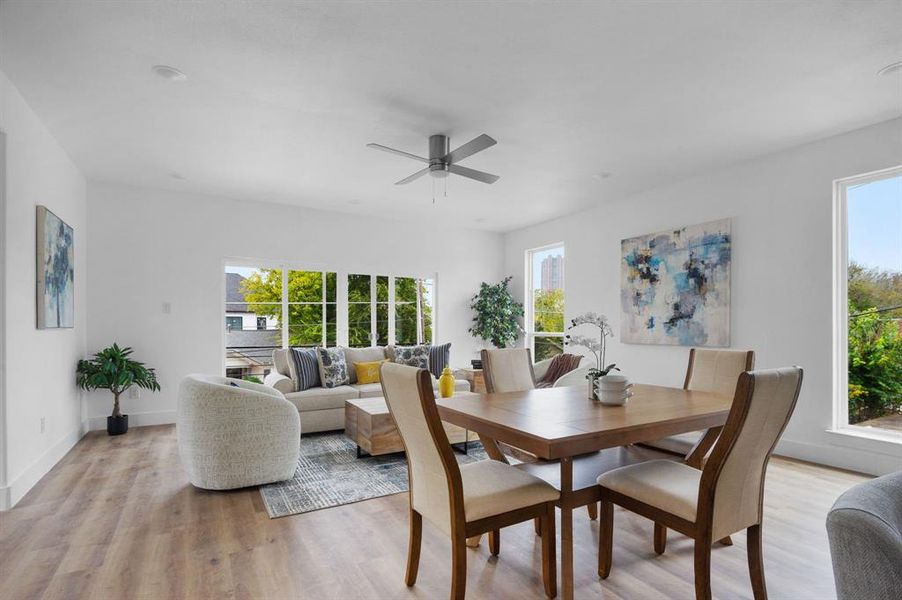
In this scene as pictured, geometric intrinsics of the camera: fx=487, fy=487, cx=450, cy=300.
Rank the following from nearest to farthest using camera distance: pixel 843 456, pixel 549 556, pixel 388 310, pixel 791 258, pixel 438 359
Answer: pixel 549 556, pixel 843 456, pixel 791 258, pixel 438 359, pixel 388 310

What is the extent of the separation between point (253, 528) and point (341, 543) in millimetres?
542

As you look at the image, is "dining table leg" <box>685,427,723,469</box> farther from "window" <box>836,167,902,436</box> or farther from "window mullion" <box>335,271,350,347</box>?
"window mullion" <box>335,271,350,347</box>

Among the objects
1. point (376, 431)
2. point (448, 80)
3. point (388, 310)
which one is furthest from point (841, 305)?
point (388, 310)

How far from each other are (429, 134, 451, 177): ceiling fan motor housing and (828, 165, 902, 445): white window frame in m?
3.03

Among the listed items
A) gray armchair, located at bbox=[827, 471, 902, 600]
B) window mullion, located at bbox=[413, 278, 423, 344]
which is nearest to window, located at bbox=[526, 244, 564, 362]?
window mullion, located at bbox=[413, 278, 423, 344]

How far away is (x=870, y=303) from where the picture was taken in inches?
144

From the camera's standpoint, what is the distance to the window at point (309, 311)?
19.2ft

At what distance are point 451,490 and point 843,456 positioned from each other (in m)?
3.52

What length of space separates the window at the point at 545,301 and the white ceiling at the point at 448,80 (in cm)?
238

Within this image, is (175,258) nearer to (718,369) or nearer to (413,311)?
(413,311)

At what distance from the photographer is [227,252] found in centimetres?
568

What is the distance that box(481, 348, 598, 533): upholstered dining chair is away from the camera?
2.97 meters

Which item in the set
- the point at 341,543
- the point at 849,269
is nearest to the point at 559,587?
the point at 341,543

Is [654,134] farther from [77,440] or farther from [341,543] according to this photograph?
[77,440]
